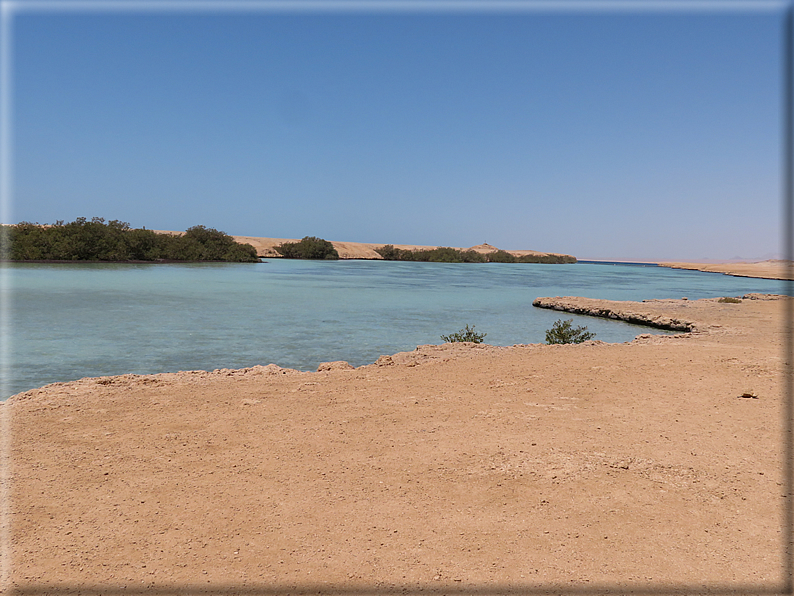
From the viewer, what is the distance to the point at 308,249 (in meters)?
102

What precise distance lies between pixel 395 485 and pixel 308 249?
100300 millimetres

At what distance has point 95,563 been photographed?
2.83 metres

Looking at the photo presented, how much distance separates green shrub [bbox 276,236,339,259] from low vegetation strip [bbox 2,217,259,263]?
105 feet

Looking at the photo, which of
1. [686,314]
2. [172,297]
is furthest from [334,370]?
[172,297]

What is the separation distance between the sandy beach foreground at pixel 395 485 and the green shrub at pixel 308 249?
315 ft

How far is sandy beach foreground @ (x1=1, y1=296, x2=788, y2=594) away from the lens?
2787 millimetres

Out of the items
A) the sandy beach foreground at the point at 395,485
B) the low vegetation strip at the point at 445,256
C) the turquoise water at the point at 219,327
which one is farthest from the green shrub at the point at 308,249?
the sandy beach foreground at the point at 395,485

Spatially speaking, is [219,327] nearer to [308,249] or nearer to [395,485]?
[395,485]

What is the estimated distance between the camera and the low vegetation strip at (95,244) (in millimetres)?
51156

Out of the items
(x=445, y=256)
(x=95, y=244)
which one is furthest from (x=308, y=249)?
(x=95, y=244)

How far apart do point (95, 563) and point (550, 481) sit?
10.6 feet

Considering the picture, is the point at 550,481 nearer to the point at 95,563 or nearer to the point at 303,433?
the point at 303,433

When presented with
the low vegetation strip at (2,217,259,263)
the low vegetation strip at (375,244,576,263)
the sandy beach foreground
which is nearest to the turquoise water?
the sandy beach foreground

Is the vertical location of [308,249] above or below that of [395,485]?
above
